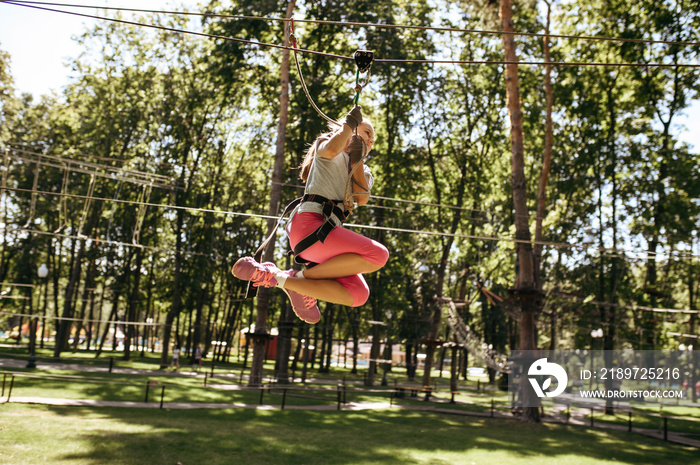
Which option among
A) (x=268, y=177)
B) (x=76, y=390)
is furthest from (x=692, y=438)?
(x=268, y=177)

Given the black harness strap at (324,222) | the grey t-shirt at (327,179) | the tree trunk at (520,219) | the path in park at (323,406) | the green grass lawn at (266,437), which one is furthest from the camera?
the tree trunk at (520,219)

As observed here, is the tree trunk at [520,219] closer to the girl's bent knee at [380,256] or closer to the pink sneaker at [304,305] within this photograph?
the pink sneaker at [304,305]

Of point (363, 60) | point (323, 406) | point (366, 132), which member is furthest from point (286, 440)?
point (363, 60)

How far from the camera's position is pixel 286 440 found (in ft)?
38.4

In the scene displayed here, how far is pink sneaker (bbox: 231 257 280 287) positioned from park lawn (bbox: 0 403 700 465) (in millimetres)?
6336

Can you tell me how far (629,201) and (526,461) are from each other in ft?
51.5

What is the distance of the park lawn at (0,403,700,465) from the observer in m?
9.38

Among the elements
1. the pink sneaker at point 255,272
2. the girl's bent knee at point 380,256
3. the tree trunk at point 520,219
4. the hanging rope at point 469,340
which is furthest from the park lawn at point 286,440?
the girl's bent knee at point 380,256

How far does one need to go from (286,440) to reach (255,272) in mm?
8785

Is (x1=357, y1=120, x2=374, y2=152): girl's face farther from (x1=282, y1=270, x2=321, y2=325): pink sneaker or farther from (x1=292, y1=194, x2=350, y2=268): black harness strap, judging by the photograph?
(x1=282, y1=270, x2=321, y2=325): pink sneaker

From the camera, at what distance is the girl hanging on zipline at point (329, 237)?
12.9 ft

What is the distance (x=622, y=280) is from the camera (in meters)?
22.8

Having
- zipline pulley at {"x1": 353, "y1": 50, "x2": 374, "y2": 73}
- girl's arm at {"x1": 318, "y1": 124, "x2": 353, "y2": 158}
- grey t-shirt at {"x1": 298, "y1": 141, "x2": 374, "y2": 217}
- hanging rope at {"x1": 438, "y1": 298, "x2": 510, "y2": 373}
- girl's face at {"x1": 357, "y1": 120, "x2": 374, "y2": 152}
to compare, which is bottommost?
hanging rope at {"x1": 438, "y1": 298, "x2": 510, "y2": 373}

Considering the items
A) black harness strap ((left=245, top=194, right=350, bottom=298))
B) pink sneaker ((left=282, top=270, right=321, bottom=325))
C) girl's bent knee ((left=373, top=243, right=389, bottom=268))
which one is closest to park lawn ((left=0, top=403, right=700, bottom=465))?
pink sneaker ((left=282, top=270, right=321, bottom=325))
